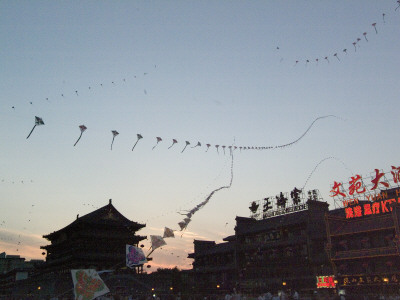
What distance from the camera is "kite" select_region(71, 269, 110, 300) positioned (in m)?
12.1

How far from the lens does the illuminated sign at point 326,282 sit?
36.9 meters

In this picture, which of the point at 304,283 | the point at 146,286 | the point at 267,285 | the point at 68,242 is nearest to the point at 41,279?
the point at 68,242

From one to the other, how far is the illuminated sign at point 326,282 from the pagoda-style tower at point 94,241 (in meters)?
22.7

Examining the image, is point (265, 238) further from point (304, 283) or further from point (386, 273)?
point (386, 273)

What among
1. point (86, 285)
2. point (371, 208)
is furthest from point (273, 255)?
point (86, 285)

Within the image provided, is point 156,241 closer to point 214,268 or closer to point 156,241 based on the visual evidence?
point 156,241

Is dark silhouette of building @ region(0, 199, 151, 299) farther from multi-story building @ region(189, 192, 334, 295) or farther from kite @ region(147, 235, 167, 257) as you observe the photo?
kite @ region(147, 235, 167, 257)

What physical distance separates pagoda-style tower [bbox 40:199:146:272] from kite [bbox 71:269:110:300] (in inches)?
1321

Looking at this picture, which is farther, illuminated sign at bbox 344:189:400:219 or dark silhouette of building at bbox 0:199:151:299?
dark silhouette of building at bbox 0:199:151:299

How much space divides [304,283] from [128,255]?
26.0 meters

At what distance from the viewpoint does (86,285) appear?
12.3m

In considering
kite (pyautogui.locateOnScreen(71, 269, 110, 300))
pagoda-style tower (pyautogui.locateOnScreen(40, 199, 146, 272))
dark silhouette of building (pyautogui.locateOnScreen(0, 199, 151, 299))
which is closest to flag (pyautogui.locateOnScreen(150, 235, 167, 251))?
kite (pyautogui.locateOnScreen(71, 269, 110, 300))

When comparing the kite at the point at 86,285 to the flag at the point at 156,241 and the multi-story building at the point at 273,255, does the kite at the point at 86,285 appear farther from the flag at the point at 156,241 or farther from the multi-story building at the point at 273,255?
the multi-story building at the point at 273,255

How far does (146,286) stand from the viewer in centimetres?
4022
